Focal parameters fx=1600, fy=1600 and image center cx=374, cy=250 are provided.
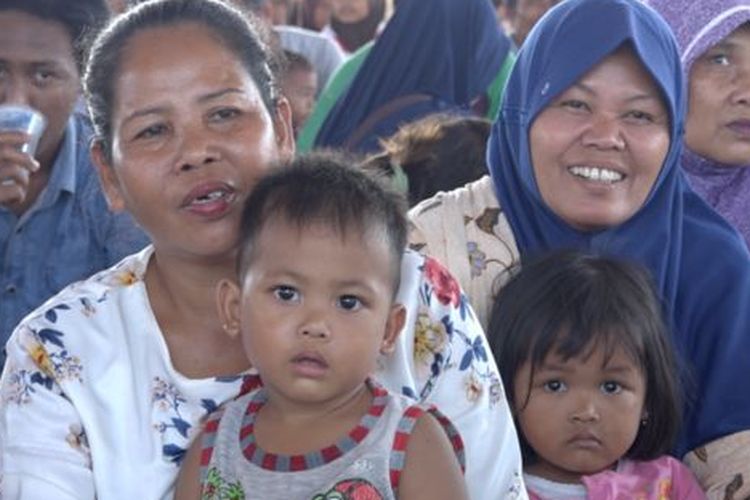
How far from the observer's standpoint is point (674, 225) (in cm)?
335

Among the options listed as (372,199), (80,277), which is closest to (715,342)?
(372,199)

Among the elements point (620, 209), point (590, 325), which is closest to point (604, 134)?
point (620, 209)

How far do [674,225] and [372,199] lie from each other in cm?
98

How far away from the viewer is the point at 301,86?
7277 millimetres

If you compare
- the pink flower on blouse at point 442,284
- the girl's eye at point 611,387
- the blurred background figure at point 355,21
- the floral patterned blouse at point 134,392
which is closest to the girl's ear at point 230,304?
the floral patterned blouse at point 134,392

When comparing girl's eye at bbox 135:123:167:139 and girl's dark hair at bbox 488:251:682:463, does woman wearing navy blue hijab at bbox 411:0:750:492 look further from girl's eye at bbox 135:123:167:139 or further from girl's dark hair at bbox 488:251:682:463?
girl's eye at bbox 135:123:167:139

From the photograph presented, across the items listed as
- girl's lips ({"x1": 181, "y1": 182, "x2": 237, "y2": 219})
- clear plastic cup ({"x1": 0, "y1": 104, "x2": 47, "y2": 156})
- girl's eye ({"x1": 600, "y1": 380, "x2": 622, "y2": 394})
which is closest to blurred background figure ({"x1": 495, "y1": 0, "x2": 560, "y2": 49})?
clear plastic cup ({"x1": 0, "y1": 104, "x2": 47, "y2": 156})

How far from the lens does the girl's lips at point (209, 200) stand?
2.70 meters

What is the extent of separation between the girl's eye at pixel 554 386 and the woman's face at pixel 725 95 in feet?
4.18

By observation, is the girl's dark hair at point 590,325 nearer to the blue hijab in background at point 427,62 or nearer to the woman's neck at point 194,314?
the woman's neck at point 194,314

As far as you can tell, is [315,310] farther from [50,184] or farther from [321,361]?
[50,184]

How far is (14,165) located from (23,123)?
0.36 feet

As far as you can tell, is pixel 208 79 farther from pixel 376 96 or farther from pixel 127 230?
pixel 376 96

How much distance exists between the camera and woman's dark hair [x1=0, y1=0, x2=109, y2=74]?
386 centimetres
